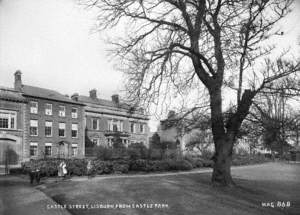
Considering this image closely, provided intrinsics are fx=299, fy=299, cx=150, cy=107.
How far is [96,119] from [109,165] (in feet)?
103

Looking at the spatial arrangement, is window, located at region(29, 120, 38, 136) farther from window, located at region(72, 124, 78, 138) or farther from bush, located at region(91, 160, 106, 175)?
bush, located at region(91, 160, 106, 175)

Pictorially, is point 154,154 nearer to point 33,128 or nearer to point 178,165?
point 178,165

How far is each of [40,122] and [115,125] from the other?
57.6ft

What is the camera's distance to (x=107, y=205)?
414 inches

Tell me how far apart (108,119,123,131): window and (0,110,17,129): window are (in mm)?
20519

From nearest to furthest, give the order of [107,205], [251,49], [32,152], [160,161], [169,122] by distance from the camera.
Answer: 1. [107,205]
2. [251,49]
3. [169,122]
4. [160,161]
5. [32,152]

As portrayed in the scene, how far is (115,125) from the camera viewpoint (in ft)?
190

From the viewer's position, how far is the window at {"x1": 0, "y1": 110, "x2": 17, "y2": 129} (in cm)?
3725

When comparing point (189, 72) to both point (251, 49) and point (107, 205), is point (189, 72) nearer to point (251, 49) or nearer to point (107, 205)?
point (251, 49)

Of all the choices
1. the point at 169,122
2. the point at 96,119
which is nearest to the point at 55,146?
the point at 96,119

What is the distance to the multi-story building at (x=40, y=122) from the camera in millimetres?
38438

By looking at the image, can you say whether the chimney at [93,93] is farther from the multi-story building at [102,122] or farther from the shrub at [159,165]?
the shrub at [159,165]

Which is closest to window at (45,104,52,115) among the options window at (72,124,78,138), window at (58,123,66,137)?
window at (58,123,66,137)

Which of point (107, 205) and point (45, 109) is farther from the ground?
point (45, 109)
